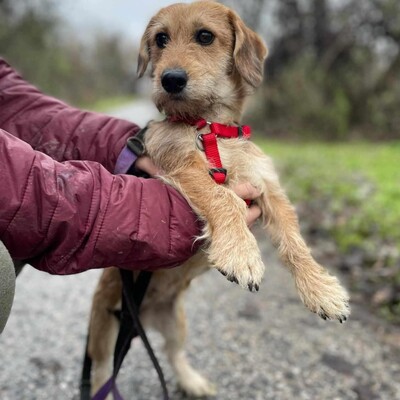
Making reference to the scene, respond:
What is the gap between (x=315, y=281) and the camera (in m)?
2.23

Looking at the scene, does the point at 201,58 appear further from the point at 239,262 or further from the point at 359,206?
the point at 359,206

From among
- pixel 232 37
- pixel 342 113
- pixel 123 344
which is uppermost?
pixel 232 37

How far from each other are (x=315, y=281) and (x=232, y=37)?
4.61ft

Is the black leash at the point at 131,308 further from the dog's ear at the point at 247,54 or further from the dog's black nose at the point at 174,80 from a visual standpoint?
the dog's ear at the point at 247,54

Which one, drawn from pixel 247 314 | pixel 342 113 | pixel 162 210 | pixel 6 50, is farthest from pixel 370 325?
pixel 6 50

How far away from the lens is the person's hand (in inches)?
92.8

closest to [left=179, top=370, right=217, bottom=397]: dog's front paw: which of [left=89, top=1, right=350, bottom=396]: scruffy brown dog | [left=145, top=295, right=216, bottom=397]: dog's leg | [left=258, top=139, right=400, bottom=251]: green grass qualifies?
[left=145, top=295, right=216, bottom=397]: dog's leg

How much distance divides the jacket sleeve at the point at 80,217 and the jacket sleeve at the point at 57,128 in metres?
0.56

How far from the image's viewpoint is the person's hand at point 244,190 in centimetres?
236

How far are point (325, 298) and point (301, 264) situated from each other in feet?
0.73

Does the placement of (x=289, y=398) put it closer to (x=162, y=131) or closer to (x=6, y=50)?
(x=162, y=131)

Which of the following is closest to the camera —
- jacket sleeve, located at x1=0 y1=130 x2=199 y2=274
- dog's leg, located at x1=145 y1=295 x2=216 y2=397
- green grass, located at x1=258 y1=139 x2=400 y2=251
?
jacket sleeve, located at x1=0 y1=130 x2=199 y2=274

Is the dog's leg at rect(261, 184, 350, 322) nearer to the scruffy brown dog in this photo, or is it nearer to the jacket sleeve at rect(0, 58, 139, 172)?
the scruffy brown dog

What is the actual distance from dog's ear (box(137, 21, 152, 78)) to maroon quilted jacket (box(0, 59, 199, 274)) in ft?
3.79
